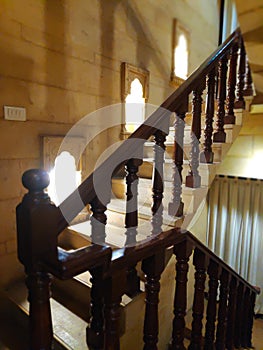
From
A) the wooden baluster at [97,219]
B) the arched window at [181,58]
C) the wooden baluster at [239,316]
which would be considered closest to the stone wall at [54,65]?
the arched window at [181,58]

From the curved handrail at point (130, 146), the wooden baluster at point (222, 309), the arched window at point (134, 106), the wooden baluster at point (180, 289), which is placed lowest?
the wooden baluster at point (222, 309)

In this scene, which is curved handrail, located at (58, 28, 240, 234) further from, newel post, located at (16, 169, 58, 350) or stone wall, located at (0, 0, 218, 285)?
stone wall, located at (0, 0, 218, 285)

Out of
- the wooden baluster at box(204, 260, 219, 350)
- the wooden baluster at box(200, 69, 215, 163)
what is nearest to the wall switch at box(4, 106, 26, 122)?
the wooden baluster at box(200, 69, 215, 163)

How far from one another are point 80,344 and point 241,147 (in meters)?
2.75

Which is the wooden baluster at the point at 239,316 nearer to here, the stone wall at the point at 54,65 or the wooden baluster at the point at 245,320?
the wooden baluster at the point at 245,320

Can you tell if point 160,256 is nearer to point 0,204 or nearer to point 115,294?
point 115,294

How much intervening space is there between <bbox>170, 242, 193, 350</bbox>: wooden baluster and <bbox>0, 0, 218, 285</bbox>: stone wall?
142 centimetres

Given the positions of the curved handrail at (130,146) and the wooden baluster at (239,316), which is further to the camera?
the wooden baluster at (239,316)

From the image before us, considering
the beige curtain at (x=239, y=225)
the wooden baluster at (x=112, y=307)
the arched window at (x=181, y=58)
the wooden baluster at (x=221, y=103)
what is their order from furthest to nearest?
the beige curtain at (x=239, y=225), the arched window at (x=181, y=58), the wooden baluster at (x=221, y=103), the wooden baluster at (x=112, y=307)

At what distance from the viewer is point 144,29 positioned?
3.07 m

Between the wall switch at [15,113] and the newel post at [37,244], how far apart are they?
1462 millimetres

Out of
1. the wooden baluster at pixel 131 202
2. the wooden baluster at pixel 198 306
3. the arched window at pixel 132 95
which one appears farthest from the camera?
the arched window at pixel 132 95

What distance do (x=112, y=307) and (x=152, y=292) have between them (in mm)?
239

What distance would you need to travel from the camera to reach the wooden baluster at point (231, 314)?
168 centimetres
